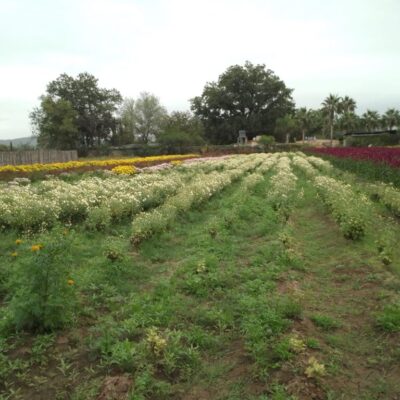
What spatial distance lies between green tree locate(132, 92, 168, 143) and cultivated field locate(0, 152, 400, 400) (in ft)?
233

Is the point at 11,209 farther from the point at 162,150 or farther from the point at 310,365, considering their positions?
the point at 162,150

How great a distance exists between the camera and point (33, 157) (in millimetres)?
33406

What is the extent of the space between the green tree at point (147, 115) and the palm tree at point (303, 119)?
96.0ft

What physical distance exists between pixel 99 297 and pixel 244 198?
27.4ft

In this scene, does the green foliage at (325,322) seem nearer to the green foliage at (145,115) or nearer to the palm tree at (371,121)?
the green foliage at (145,115)

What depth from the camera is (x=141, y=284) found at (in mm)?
6312

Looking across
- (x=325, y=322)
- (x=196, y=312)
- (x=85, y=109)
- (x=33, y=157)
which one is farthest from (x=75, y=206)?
(x=85, y=109)

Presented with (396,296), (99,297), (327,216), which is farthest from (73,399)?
(327,216)

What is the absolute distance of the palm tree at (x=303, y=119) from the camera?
88.1 meters

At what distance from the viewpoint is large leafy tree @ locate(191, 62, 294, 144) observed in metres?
80.8

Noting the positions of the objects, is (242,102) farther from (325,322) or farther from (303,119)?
(325,322)

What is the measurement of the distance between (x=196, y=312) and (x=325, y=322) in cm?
158

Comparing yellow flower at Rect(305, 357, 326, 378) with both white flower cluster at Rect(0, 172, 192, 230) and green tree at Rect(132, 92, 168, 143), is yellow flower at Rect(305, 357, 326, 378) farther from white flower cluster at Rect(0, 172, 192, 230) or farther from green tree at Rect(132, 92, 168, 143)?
green tree at Rect(132, 92, 168, 143)

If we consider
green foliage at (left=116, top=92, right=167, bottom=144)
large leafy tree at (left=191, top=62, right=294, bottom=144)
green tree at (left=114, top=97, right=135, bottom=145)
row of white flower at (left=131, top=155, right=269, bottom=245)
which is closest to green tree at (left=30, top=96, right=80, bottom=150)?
green tree at (left=114, top=97, right=135, bottom=145)
